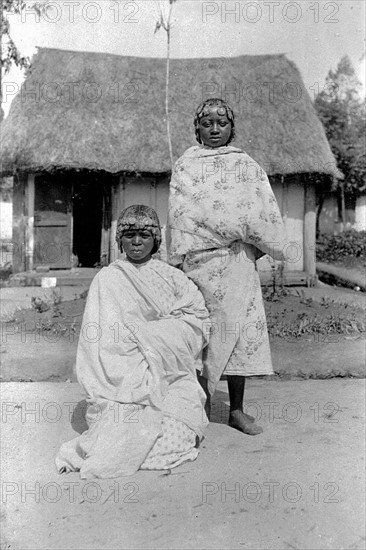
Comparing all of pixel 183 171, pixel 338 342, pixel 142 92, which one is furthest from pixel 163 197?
pixel 183 171

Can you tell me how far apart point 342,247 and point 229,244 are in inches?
548

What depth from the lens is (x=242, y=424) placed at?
132 inches

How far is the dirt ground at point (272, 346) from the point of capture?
459cm

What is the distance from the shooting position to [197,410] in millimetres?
3033

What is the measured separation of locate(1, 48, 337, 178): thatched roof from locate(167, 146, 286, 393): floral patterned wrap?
6.89m

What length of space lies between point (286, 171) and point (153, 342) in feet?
25.6

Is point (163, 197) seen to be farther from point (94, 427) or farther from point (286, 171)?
point (94, 427)

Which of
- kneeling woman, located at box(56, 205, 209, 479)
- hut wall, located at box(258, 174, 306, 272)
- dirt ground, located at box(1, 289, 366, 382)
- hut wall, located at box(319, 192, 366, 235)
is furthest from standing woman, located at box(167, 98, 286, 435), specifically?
hut wall, located at box(319, 192, 366, 235)

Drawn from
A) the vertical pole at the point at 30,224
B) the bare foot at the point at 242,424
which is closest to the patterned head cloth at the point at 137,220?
the bare foot at the point at 242,424

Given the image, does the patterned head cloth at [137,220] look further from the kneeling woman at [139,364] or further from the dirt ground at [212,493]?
the dirt ground at [212,493]

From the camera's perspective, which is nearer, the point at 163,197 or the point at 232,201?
the point at 232,201

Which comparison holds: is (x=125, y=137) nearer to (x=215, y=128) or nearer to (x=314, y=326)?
(x=314, y=326)

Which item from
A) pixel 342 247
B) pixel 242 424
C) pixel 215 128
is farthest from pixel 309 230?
pixel 242 424

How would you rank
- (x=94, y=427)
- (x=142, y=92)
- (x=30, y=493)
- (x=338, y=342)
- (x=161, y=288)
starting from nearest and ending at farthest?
(x=30, y=493) → (x=94, y=427) → (x=161, y=288) → (x=338, y=342) → (x=142, y=92)
